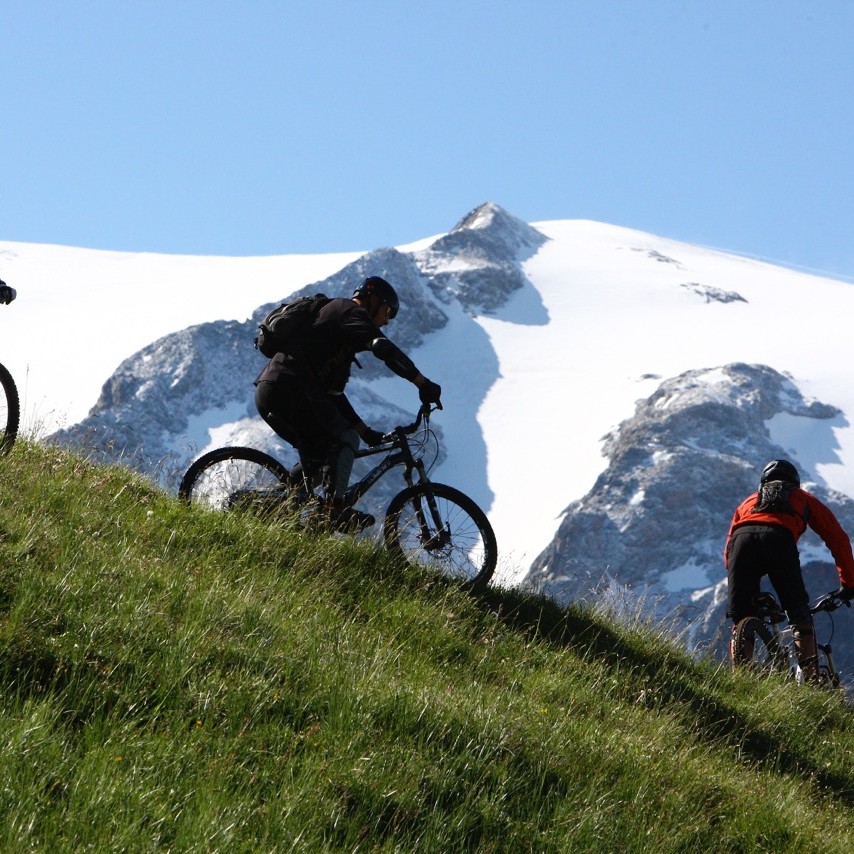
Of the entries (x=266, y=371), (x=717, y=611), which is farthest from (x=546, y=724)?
(x=717, y=611)

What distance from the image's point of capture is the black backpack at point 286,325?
366 inches

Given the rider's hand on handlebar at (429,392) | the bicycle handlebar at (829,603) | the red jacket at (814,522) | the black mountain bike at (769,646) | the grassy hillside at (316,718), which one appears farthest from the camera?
the bicycle handlebar at (829,603)

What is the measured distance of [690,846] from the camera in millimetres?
5527

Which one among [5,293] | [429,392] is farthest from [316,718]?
[5,293]

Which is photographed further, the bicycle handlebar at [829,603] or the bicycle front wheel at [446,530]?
the bicycle handlebar at [829,603]

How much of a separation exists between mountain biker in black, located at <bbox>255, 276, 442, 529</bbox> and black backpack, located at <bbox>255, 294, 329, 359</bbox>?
2.6 inches

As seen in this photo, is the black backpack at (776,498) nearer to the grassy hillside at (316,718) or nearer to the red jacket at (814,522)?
the red jacket at (814,522)

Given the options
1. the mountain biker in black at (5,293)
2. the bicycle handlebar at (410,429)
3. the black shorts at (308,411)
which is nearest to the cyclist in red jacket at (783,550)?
the bicycle handlebar at (410,429)

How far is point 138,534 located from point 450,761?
2.98 metres

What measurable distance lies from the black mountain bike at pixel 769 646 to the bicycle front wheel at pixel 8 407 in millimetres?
6387

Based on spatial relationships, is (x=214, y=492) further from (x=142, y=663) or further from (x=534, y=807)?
(x=534, y=807)

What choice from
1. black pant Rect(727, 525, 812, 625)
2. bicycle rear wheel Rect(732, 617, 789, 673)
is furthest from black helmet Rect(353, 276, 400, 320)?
bicycle rear wheel Rect(732, 617, 789, 673)

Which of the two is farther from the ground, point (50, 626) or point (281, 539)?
point (281, 539)

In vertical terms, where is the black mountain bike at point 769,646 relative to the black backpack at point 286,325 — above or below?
below
